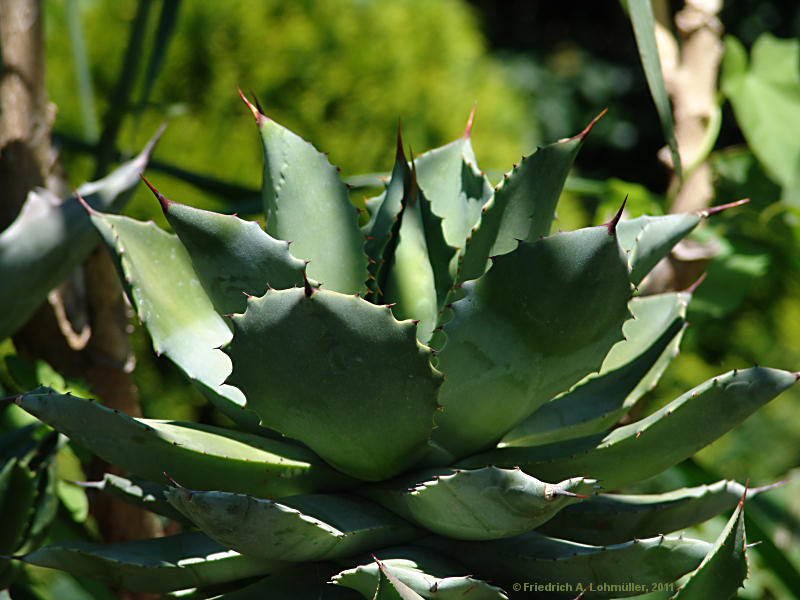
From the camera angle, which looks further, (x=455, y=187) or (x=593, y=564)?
(x=455, y=187)

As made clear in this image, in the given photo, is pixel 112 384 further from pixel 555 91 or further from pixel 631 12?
pixel 555 91

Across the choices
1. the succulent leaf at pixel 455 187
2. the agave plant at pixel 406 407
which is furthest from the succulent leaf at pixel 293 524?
the succulent leaf at pixel 455 187

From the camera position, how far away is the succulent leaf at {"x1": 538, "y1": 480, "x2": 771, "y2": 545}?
0.57 metres

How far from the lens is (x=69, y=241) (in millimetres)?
727

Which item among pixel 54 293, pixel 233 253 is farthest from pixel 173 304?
pixel 54 293

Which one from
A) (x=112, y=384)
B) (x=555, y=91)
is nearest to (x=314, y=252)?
(x=112, y=384)

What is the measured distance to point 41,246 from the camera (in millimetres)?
709

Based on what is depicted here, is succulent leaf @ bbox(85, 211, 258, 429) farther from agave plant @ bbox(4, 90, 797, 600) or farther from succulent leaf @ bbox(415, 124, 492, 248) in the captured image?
succulent leaf @ bbox(415, 124, 492, 248)

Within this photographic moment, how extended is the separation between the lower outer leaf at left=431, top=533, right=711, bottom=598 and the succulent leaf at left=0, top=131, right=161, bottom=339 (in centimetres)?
46

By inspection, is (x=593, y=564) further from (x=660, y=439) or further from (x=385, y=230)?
(x=385, y=230)

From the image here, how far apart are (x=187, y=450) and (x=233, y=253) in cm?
13

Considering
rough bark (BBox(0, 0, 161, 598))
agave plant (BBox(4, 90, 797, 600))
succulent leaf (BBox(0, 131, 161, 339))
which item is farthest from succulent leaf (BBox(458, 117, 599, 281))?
rough bark (BBox(0, 0, 161, 598))

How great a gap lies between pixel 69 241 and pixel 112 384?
0.77ft

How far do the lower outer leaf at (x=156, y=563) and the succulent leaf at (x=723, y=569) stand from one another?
0.26m
